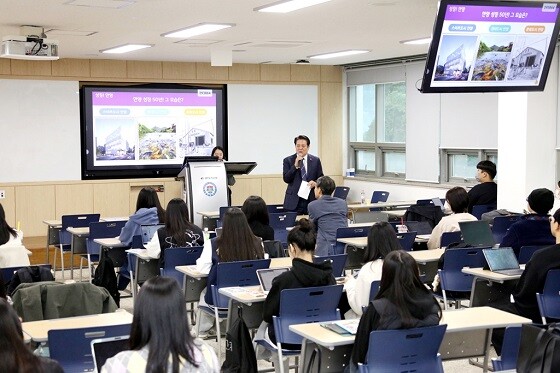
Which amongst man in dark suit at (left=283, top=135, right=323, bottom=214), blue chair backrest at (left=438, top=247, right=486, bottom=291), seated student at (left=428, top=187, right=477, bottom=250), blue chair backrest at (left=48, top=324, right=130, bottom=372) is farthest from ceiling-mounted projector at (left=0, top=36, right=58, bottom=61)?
blue chair backrest at (left=48, top=324, right=130, bottom=372)

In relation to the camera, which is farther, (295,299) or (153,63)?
(153,63)

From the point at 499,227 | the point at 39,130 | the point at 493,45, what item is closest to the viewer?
the point at 493,45

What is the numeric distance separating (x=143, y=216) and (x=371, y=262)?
A: 3.82 meters

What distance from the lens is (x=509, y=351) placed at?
4.37 m

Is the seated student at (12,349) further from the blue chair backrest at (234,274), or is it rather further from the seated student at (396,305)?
the blue chair backrest at (234,274)

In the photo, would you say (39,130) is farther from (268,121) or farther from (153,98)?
(268,121)

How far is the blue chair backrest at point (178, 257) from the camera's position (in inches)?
297

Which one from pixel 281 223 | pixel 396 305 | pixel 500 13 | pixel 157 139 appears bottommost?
pixel 281 223

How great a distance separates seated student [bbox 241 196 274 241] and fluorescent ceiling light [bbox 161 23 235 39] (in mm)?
2693

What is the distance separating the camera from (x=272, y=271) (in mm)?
5949

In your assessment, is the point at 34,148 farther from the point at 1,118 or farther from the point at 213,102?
the point at 213,102

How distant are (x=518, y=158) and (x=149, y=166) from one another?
22.5ft

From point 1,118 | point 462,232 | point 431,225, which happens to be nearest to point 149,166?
point 1,118

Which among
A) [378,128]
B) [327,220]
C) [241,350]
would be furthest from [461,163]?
[241,350]
